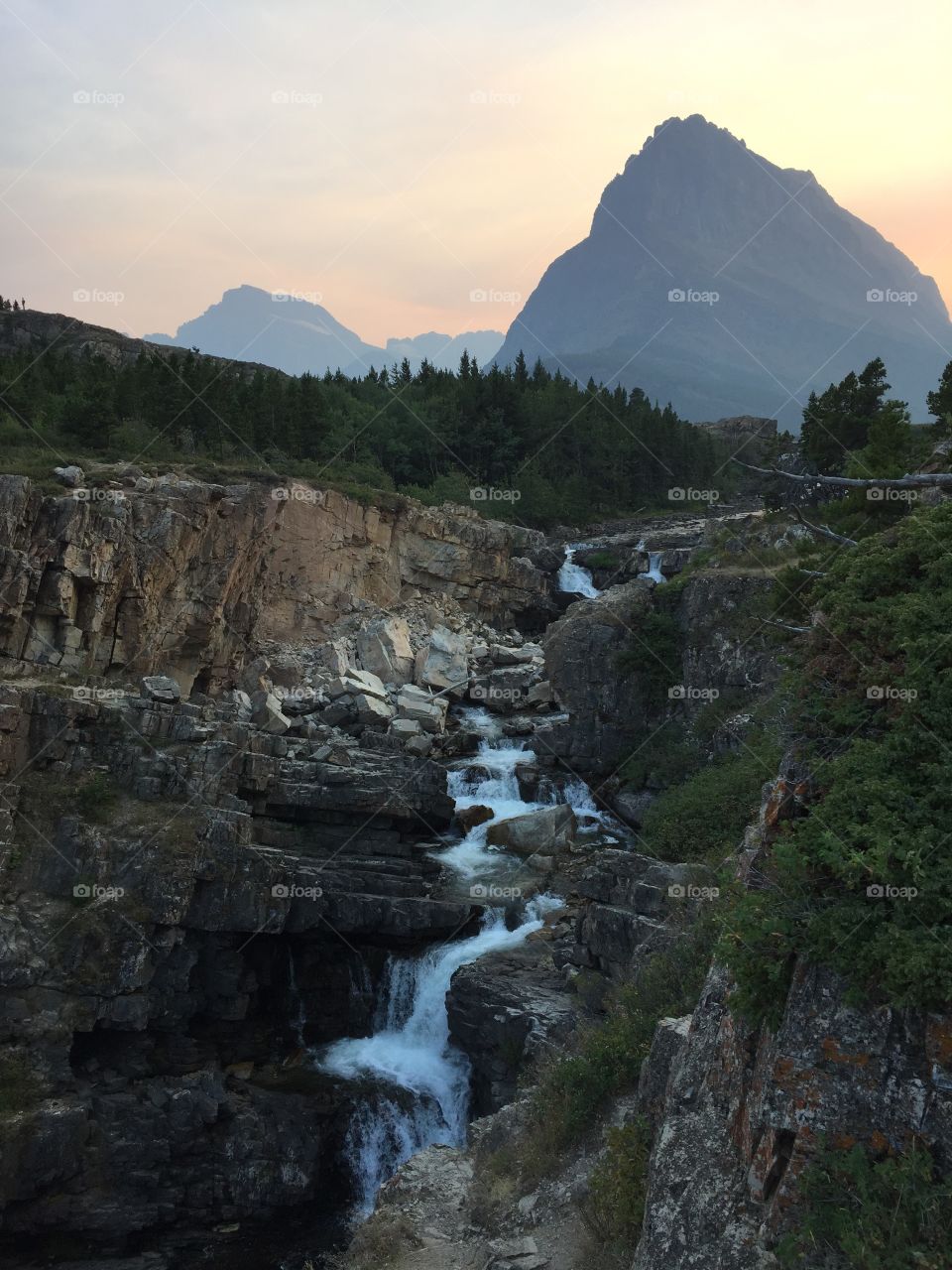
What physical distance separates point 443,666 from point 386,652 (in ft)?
8.83

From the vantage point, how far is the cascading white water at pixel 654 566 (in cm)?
4112

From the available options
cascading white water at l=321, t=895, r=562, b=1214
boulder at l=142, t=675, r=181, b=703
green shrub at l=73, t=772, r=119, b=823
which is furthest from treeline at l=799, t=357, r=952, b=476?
green shrub at l=73, t=772, r=119, b=823

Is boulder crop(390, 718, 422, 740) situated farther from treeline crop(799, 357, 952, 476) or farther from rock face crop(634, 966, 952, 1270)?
rock face crop(634, 966, 952, 1270)

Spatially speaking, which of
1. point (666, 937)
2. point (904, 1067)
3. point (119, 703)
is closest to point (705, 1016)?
point (904, 1067)

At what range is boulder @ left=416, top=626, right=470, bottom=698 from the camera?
1484 inches

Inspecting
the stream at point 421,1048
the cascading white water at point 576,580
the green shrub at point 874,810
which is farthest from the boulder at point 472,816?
the cascading white water at point 576,580

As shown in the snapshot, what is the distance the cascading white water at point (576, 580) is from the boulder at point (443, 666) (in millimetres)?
10548

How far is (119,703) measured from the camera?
2270 cm

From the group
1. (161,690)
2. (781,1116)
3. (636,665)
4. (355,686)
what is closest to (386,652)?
(355,686)

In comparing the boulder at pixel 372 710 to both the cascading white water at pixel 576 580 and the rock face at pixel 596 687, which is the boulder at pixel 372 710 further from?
the cascading white water at pixel 576 580

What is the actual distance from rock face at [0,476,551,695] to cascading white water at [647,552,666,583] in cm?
742

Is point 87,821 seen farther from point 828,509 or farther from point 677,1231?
point 828,509

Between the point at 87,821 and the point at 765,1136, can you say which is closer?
the point at 765,1136

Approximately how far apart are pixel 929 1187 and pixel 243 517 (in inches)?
1296
